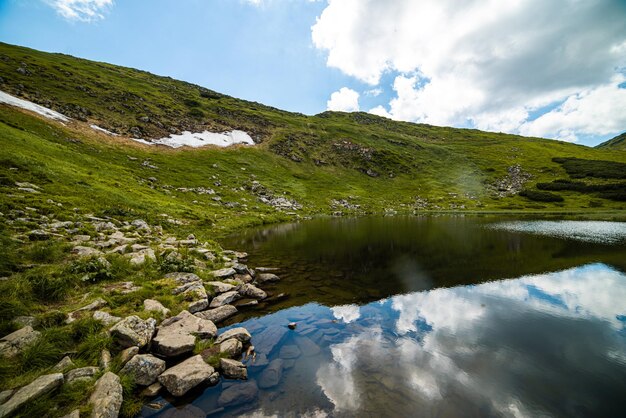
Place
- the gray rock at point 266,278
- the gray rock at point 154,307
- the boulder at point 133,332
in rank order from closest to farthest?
the boulder at point 133,332, the gray rock at point 154,307, the gray rock at point 266,278

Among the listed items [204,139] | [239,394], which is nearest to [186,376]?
[239,394]

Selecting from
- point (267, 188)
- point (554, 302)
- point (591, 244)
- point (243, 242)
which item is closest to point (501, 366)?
point (554, 302)

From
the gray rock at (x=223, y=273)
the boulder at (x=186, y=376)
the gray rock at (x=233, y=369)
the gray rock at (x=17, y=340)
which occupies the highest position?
the gray rock at (x=17, y=340)

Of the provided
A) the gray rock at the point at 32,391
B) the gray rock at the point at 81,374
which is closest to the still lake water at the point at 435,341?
the gray rock at the point at 81,374

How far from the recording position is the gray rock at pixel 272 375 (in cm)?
931

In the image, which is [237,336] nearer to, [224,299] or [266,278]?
[224,299]

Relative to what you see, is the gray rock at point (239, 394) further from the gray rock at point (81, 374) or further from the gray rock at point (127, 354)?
the gray rock at point (81, 374)

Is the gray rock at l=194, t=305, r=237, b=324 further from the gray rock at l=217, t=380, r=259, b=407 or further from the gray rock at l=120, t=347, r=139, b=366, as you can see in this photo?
the gray rock at l=217, t=380, r=259, b=407

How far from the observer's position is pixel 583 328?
13.4 m

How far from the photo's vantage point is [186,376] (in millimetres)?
8742

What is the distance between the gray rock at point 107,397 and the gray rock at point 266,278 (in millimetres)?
12184

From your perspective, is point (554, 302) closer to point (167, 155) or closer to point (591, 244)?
point (591, 244)

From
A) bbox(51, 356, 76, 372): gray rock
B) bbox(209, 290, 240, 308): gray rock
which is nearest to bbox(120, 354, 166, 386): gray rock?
bbox(51, 356, 76, 372): gray rock

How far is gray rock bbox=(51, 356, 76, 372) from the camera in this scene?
7.98 m
